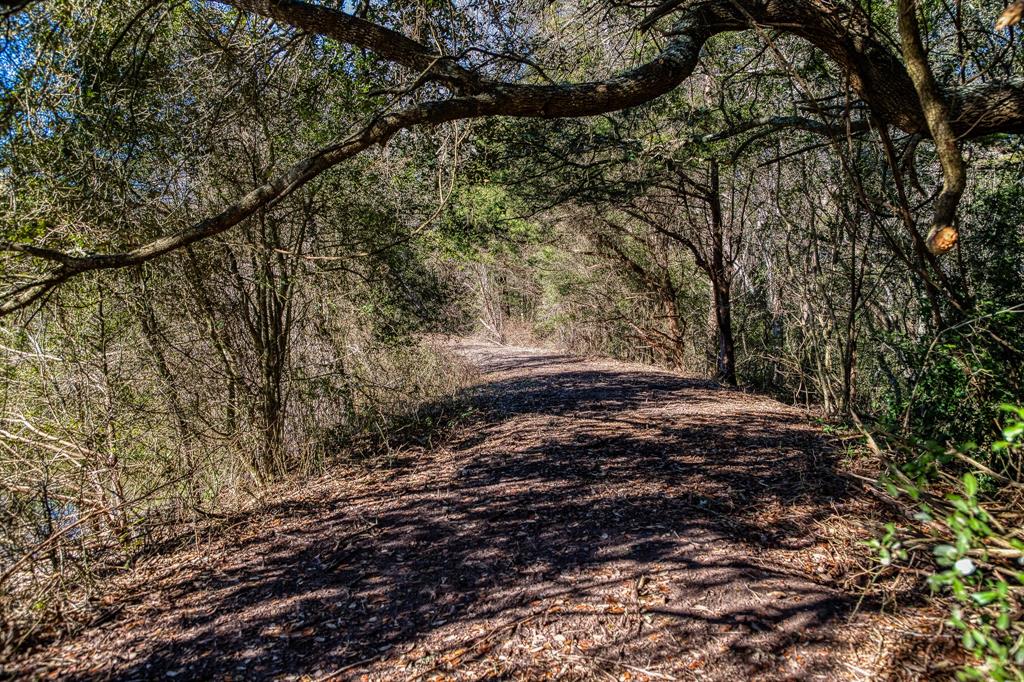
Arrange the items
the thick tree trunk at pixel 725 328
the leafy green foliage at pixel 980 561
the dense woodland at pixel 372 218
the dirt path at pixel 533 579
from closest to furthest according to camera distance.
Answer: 1. the leafy green foliage at pixel 980 561
2. the dirt path at pixel 533 579
3. the dense woodland at pixel 372 218
4. the thick tree trunk at pixel 725 328

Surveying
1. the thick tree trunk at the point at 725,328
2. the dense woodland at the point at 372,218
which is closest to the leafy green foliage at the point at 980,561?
the dense woodland at the point at 372,218

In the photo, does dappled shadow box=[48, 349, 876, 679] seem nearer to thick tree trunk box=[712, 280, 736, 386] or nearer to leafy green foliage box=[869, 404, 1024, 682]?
leafy green foliage box=[869, 404, 1024, 682]

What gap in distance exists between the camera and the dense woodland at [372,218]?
9.48 feet

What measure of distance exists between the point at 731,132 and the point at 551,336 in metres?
11.9

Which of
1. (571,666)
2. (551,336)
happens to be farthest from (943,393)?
(551,336)

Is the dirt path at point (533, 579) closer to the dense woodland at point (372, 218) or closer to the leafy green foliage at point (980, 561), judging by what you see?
the dense woodland at point (372, 218)

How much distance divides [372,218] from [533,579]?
501 centimetres

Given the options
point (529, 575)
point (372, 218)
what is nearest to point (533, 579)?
point (529, 575)

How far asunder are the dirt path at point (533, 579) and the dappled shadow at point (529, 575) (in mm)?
12

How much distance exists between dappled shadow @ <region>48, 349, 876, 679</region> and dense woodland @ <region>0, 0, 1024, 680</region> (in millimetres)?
598

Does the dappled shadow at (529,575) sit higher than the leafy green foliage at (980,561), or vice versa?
the leafy green foliage at (980,561)

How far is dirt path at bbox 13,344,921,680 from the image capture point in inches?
95.3

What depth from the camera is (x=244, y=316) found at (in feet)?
18.1

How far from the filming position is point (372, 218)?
6684 mm
